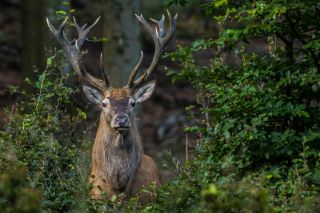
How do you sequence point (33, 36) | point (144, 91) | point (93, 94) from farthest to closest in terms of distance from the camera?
point (33, 36), point (144, 91), point (93, 94)

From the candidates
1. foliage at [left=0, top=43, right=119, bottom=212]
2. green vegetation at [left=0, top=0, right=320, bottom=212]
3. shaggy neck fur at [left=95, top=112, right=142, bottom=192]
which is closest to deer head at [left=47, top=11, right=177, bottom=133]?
shaggy neck fur at [left=95, top=112, right=142, bottom=192]

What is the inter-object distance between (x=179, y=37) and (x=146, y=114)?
13.3 ft

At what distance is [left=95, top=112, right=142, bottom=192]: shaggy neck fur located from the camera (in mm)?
11555

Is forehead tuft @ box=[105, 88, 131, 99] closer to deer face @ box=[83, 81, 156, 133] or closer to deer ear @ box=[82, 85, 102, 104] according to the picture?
deer face @ box=[83, 81, 156, 133]

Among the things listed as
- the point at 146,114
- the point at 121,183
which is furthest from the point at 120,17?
the point at 146,114

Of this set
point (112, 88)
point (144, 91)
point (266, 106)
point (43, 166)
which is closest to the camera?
point (43, 166)

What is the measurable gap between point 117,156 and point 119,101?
0.67m

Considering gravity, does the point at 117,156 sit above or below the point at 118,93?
below

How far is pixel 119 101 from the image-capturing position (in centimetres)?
1162

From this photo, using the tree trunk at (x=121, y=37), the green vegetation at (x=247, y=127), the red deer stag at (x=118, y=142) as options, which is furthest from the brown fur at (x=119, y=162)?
the tree trunk at (x=121, y=37)

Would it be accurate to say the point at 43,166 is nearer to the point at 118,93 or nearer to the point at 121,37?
the point at 118,93

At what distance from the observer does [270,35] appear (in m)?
10.5

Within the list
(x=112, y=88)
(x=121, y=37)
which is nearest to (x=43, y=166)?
(x=112, y=88)

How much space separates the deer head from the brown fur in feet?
0.18
